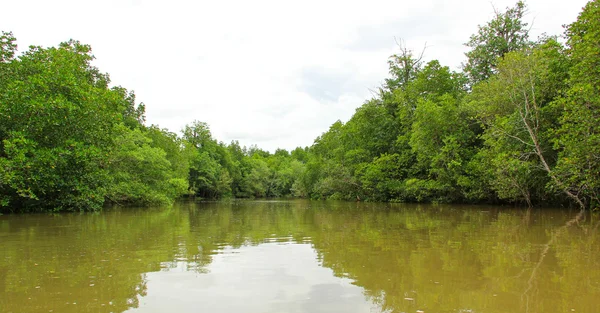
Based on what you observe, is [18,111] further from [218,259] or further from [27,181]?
[218,259]

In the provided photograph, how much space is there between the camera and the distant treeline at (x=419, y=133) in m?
18.1

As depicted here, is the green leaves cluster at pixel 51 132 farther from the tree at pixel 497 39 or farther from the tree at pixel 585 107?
the tree at pixel 497 39

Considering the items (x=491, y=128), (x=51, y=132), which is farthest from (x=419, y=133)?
(x=51, y=132)

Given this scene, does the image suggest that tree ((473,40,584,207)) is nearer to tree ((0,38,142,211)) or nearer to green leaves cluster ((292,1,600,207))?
green leaves cluster ((292,1,600,207))

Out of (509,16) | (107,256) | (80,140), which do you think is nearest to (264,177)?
(509,16)

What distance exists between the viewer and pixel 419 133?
32656 millimetres

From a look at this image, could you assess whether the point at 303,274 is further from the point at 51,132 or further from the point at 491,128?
the point at 491,128

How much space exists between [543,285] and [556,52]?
74.1 feet

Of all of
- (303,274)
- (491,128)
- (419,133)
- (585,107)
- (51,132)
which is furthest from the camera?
(419,133)

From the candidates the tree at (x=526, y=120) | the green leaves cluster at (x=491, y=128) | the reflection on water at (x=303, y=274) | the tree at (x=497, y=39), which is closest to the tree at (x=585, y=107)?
the green leaves cluster at (x=491, y=128)

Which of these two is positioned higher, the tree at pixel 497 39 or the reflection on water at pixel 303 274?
the tree at pixel 497 39

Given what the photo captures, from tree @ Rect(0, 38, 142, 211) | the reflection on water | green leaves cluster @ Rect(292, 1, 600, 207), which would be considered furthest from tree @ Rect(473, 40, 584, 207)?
tree @ Rect(0, 38, 142, 211)

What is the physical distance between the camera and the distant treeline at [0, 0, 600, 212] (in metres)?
18.1

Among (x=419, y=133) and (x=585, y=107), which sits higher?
(x=419, y=133)
